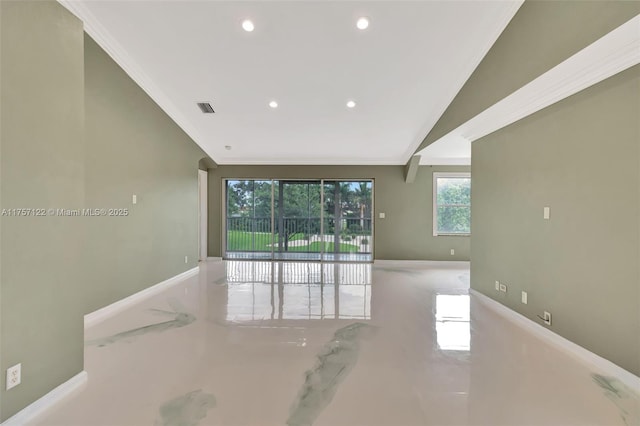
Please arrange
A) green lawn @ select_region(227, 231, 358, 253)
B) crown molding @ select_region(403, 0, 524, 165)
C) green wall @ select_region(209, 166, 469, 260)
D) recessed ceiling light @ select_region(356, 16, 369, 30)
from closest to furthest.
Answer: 1. crown molding @ select_region(403, 0, 524, 165)
2. recessed ceiling light @ select_region(356, 16, 369, 30)
3. green wall @ select_region(209, 166, 469, 260)
4. green lawn @ select_region(227, 231, 358, 253)

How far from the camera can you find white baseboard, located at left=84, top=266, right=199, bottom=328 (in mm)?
3089

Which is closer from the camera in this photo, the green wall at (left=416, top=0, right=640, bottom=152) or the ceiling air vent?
the green wall at (left=416, top=0, right=640, bottom=152)

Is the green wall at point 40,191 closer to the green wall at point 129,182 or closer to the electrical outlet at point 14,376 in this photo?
the electrical outlet at point 14,376

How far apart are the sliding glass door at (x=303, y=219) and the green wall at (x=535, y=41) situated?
3465mm

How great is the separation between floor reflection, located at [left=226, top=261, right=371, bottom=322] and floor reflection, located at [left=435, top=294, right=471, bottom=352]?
84 centimetres

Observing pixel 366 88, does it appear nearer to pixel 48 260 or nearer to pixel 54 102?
pixel 54 102

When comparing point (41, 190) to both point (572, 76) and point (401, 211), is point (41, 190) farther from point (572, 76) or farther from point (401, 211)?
point (401, 211)

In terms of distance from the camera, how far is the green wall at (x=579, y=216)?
6.75ft

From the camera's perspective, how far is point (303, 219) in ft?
22.2

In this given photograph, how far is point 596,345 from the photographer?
7.50 ft

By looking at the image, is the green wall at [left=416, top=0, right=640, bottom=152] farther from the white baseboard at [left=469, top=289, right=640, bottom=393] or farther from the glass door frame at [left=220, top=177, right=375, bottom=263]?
the glass door frame at [left=220, top=177, right=375, bottom=263]

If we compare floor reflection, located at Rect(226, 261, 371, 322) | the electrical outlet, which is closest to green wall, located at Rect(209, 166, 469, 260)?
floor reflection, located at Rect(226, 261, 371, 322)

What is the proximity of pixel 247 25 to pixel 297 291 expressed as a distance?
11.3 feet

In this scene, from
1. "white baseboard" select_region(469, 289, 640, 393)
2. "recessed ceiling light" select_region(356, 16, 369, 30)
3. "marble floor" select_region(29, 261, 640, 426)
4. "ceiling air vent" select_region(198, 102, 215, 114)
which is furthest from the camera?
"ceiling air vent" select_region(198, 102, 215, 114)
